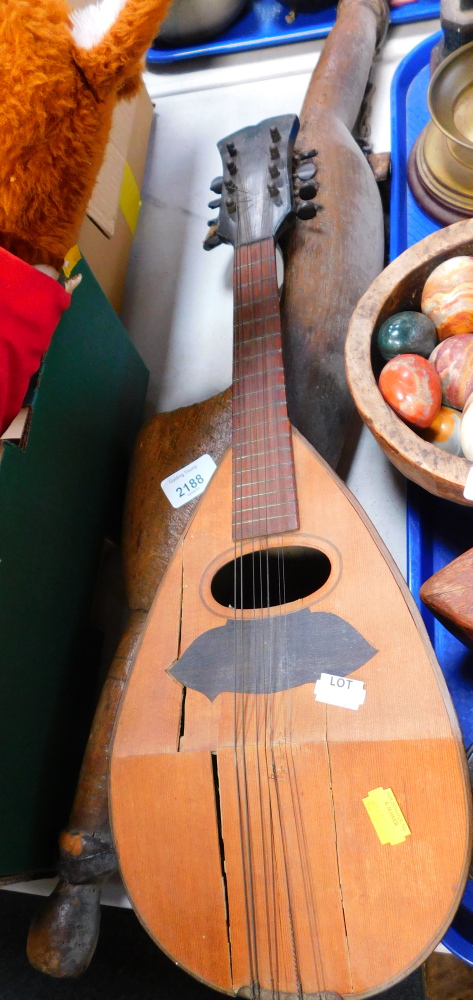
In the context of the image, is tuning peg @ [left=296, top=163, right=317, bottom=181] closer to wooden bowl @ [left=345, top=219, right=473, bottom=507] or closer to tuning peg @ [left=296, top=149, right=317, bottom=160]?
tuning peg @ [left=296, top=149, right=317, bottom=160]

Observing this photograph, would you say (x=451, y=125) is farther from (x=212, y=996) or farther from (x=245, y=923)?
(x=212, y=996)

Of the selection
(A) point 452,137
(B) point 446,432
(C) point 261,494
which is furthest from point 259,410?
(A) point 452,137

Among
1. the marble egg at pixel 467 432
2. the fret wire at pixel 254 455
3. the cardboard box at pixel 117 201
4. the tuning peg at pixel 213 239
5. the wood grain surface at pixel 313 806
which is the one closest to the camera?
the wood grain surface at pixel 313 806

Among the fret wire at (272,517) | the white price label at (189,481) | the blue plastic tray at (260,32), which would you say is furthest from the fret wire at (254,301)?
the blue plastic tray at (260,32)

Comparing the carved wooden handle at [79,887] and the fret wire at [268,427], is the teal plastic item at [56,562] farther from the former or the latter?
the fret wire at [268,427]

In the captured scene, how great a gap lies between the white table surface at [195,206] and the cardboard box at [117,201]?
4cm

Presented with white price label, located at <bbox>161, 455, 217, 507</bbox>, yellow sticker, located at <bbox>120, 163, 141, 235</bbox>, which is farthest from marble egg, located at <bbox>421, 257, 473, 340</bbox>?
yellow sticker, located at <bbox>120, 163, 141, 235</bbox>

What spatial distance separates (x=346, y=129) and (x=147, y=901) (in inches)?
45.3

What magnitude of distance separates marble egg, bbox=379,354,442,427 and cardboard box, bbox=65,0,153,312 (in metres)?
0.66

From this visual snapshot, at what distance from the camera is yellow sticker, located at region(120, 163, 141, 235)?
135 cm

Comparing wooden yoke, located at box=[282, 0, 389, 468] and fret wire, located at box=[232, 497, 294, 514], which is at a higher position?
wooden yoke, located at box=[282, 0, 389, 468]

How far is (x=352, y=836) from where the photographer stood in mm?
626

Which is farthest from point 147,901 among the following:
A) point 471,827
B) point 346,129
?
point 346,129

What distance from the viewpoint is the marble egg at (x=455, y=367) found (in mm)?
771
